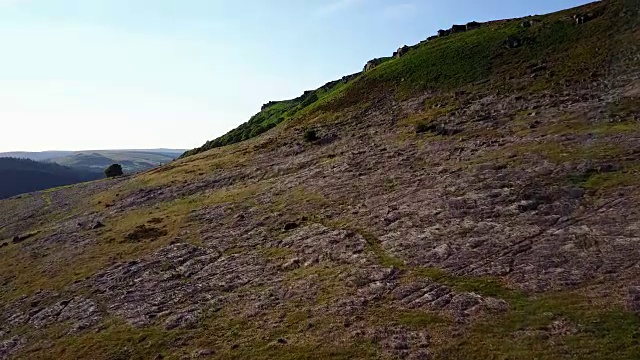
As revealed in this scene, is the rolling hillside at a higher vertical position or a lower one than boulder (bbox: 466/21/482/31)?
lower

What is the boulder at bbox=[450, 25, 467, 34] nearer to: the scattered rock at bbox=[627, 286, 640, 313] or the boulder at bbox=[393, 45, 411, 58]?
the boulder at bbox=[393, 45, 411, 58]

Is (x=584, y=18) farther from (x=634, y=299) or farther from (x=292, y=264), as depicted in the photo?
(x=634, y=299)

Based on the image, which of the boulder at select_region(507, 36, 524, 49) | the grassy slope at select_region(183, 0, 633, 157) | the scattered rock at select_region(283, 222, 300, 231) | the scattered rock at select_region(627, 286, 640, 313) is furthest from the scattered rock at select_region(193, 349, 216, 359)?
the boulder at select_region(507, 36, 524, 49)

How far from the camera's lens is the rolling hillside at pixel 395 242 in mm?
32000

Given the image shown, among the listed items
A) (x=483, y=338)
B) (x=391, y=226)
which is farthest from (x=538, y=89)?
(x=483, y=338)

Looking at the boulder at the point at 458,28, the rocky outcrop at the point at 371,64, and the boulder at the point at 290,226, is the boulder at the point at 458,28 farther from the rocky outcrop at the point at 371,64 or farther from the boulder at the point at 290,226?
the boulder at the point at 290,226

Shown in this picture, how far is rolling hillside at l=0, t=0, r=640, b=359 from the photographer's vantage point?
32.0m

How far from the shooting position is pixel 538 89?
85.1 metres

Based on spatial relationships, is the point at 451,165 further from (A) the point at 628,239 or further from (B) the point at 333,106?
(B) the point at 333,106

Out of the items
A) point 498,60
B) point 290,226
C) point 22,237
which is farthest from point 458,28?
point 22,237

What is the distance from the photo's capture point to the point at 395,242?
46625 millimetres

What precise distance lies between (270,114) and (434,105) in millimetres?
108899

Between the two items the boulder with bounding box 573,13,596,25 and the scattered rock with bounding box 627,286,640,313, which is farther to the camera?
the boulder with bounding box 573,13,596,25

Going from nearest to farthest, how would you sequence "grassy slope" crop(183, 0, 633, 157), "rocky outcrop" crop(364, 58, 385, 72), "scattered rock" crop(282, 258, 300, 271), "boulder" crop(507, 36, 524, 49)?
"scattered rock" crop(282, 258, 300, 271) → "grassy slope" crop(183, 0, 633, 157) → "boulder" crop(507, 36, 524, 49) → "rocky outcrop" crop(364, 58, 385, 72)
